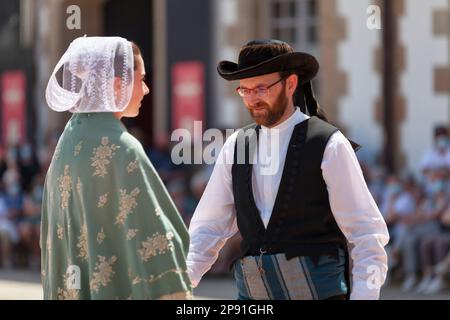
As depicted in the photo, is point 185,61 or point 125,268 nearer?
point 125,268

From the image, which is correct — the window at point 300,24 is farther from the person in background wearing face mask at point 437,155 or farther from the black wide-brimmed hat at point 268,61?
the black wide-brimmed hat at point 268,61

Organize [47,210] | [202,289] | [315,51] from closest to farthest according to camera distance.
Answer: [47,210] → [202,289] → [315,51]

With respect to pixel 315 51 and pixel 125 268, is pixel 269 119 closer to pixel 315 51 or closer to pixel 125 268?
pixel 125 268

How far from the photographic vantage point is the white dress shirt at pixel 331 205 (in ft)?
13.8

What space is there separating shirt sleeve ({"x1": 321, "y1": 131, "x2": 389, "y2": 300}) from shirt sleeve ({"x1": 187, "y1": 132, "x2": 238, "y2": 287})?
419 mm

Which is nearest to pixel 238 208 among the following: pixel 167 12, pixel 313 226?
pixel 313 226

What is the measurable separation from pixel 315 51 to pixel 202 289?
13.6 feet

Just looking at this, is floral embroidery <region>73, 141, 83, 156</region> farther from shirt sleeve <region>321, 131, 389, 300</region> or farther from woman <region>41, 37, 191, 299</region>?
shirt sleeve <region>321, 131, 389, 300</region>

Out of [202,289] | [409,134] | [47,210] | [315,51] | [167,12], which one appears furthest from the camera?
[167,12]

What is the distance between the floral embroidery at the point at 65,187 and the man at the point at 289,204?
63 centimetres

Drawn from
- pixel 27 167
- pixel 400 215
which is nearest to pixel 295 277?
pixel 400 215

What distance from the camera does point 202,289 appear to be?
1094 cm

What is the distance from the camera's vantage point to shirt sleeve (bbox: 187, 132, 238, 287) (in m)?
4.57

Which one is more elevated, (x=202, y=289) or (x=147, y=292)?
(x=147, y=292)
